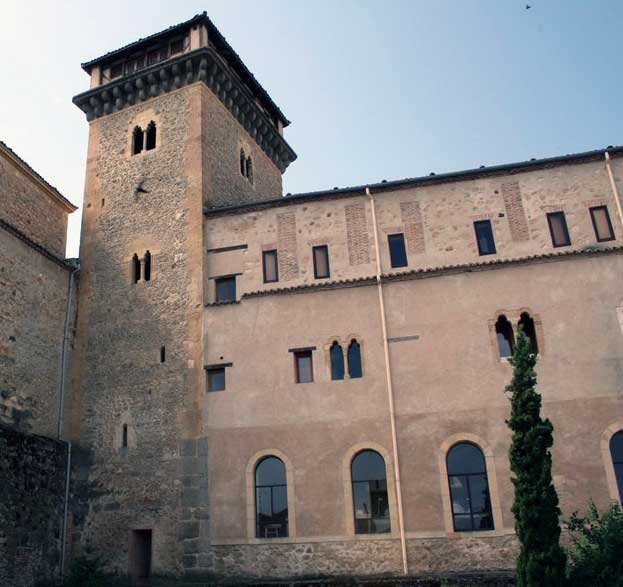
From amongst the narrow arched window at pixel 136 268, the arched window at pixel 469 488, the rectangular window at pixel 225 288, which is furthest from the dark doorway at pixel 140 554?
the arched window at pixel 469 488

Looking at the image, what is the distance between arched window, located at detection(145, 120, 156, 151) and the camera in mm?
26531

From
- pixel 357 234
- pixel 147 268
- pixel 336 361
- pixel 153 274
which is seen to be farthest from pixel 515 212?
pixel 147 268

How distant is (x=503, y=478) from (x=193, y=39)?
66.3 ft

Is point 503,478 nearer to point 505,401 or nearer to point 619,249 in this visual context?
point 505,401

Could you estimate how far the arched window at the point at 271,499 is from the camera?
20.0m

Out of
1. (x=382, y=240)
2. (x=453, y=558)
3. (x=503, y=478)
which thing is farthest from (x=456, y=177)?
(x=453, y=558)

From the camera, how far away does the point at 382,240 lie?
22.3 meters

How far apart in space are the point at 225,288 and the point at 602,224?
12.4m

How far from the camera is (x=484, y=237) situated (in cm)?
2173

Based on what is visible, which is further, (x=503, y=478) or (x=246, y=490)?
(x=246, y=490)

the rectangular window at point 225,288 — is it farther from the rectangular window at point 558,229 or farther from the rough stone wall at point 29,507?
the rectangular window at point 558,229

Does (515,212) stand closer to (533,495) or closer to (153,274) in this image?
(533,495)

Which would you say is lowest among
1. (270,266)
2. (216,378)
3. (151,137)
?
(216,378)

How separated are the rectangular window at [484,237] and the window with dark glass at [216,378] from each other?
9.24 meters
